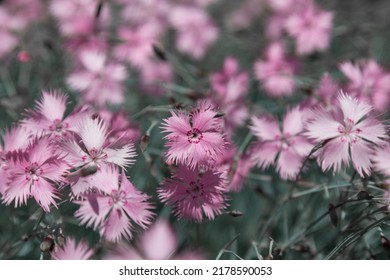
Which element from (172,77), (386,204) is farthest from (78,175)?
(172,77)

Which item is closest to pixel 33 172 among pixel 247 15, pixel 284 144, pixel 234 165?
pixel 234 165

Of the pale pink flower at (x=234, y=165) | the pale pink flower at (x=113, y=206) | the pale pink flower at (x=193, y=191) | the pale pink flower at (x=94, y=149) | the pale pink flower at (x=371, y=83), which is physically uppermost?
the pale pink flower at (x=371, y=83)

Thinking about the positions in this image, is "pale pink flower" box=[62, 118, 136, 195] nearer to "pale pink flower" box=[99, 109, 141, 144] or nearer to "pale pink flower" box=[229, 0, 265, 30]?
"pale pink flower" box=[99, 109, 141, 144]

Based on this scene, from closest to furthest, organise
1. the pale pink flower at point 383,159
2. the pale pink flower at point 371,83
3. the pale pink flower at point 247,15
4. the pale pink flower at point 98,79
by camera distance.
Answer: the pale pink flower at point 383,159, the pale pink flower at point 371,83, the pale pink flower at point 98,79, the pale pink flower at point 247,15

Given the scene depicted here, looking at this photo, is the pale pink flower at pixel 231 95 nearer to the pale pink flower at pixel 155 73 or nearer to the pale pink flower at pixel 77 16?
the pale pink flower at pixel 155 73

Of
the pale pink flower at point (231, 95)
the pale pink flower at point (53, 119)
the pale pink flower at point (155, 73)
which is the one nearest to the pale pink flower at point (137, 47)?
the pale pink flower at point (155, 73)

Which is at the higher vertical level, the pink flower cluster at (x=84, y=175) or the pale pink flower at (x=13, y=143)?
the pale pink flower at (x=13, y=143)
